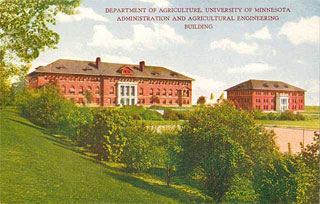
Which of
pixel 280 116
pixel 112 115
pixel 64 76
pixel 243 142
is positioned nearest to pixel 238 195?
pixel 243 142

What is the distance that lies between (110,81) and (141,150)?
2.42 m

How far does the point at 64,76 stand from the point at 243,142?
18.1ft

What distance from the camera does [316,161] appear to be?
707 centimetres

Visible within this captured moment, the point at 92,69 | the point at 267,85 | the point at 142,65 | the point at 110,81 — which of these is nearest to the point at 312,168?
the point at 267,85

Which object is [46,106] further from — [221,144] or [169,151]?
[221,144]

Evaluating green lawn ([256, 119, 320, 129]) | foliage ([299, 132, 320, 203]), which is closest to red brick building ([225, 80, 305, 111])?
green lawn ([256, 119, 320, 129])

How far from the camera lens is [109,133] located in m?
8.41

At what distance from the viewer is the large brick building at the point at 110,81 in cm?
870

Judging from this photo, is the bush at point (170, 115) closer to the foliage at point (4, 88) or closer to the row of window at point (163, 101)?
the row of window at point (163, 101)

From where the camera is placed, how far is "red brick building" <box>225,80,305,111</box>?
26.9 feet

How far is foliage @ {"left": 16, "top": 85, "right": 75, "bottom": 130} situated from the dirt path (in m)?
6.13

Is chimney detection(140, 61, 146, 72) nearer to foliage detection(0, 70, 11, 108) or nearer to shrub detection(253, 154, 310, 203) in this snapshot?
foliage detection(0, 70, 11, 108)

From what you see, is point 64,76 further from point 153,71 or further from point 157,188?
point 157,188

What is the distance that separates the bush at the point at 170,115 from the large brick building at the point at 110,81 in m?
0.33
